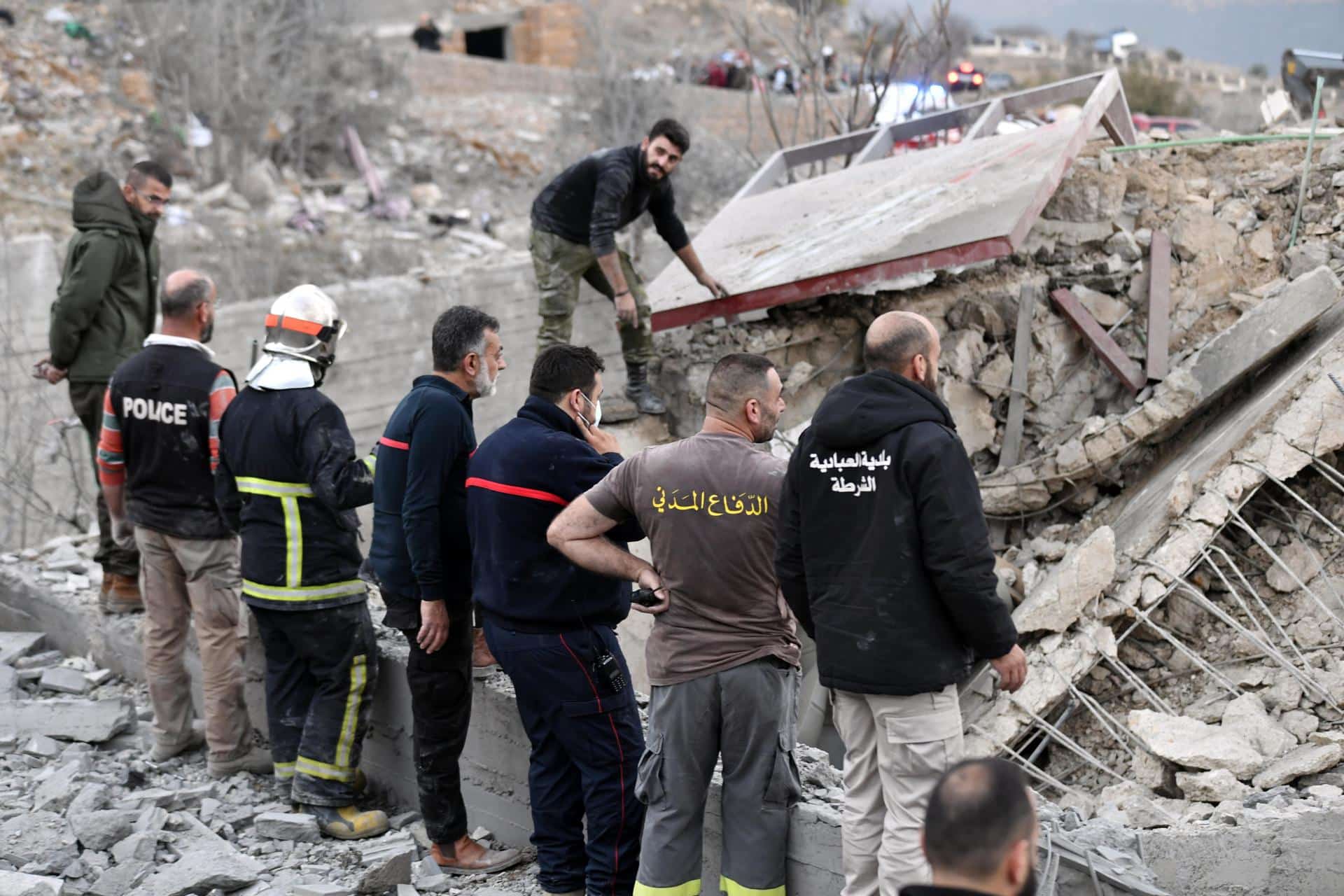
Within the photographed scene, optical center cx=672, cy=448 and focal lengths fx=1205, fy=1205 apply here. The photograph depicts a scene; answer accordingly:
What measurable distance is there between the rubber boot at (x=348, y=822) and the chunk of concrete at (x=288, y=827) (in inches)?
1.7

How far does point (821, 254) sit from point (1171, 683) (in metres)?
3.29

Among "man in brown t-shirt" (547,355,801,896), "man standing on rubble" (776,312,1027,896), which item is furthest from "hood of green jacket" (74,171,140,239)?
"man standing on rubble" (776,312,1027,896)

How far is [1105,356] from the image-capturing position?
289 inches

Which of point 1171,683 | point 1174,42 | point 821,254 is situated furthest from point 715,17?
point 1171,683

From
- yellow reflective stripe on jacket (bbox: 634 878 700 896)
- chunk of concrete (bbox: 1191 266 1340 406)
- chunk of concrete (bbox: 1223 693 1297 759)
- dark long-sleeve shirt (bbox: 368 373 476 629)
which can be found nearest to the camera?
yellow reflective stripe on jacket (bbox: 634 878 700 896)

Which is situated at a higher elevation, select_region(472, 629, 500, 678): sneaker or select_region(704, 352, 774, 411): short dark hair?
select_region(704, 352, 774, 411): short dark hair

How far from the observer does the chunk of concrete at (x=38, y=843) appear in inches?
157

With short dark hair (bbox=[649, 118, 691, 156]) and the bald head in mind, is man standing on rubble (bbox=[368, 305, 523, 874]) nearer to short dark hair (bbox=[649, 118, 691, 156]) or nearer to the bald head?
the bald head

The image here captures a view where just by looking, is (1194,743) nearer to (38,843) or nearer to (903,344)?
(903,344)

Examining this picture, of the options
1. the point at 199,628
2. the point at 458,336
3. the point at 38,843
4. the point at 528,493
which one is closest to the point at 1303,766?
the point at 528,493

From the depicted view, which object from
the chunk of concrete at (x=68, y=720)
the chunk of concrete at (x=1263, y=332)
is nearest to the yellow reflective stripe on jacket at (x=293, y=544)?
the chunk of concrete at (x=68, y=720)

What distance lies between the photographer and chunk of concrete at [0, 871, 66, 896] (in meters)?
3.66

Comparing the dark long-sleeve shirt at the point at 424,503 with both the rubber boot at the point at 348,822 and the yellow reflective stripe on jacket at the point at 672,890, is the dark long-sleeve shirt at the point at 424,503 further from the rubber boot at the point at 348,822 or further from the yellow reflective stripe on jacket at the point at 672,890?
the yellow reflective stripe on jacket at the point at 672,890

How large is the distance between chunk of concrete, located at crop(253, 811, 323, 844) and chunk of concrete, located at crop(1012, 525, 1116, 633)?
3.27 meters
